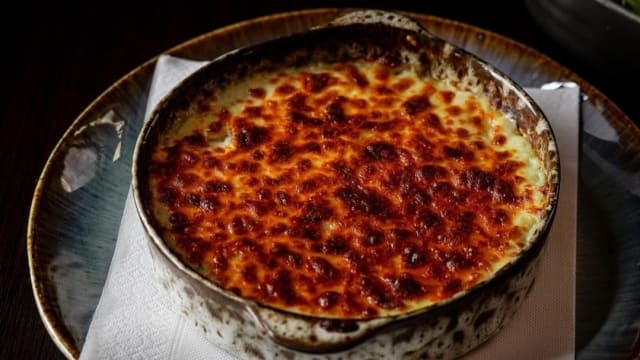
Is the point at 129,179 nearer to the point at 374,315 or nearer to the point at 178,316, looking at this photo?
the point at 178,316

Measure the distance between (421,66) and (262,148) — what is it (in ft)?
1.46

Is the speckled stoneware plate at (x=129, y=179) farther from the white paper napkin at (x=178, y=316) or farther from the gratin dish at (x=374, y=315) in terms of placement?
the gratin dish at (x=374, y=315)

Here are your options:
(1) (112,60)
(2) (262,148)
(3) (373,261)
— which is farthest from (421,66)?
(1) (112,60)

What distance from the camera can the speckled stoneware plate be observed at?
179cm

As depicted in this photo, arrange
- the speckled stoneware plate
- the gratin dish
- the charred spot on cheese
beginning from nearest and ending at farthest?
the gratin dish, the charred spot on cheese, the speckled stoneware plate

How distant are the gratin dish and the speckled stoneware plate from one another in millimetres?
203

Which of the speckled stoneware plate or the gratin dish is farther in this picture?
the speckled stoneware plate

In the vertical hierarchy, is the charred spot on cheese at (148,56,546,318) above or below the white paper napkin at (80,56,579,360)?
above

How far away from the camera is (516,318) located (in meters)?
1.76

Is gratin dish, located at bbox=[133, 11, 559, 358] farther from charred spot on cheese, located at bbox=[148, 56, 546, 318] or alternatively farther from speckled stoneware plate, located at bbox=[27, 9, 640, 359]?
speckled stoneware plate, located at bbox=[27, 9, 640, 359]

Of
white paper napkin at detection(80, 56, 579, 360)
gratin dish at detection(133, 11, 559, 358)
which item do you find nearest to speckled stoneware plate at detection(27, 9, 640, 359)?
white paper napkin at detection(80, 56, 579, 360)

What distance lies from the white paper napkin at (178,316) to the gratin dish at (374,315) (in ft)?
0.19

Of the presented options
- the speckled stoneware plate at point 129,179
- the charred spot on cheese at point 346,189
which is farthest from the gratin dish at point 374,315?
the speckled stoneware plate at point 129,179

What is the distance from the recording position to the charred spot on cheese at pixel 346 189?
167 centimetres
